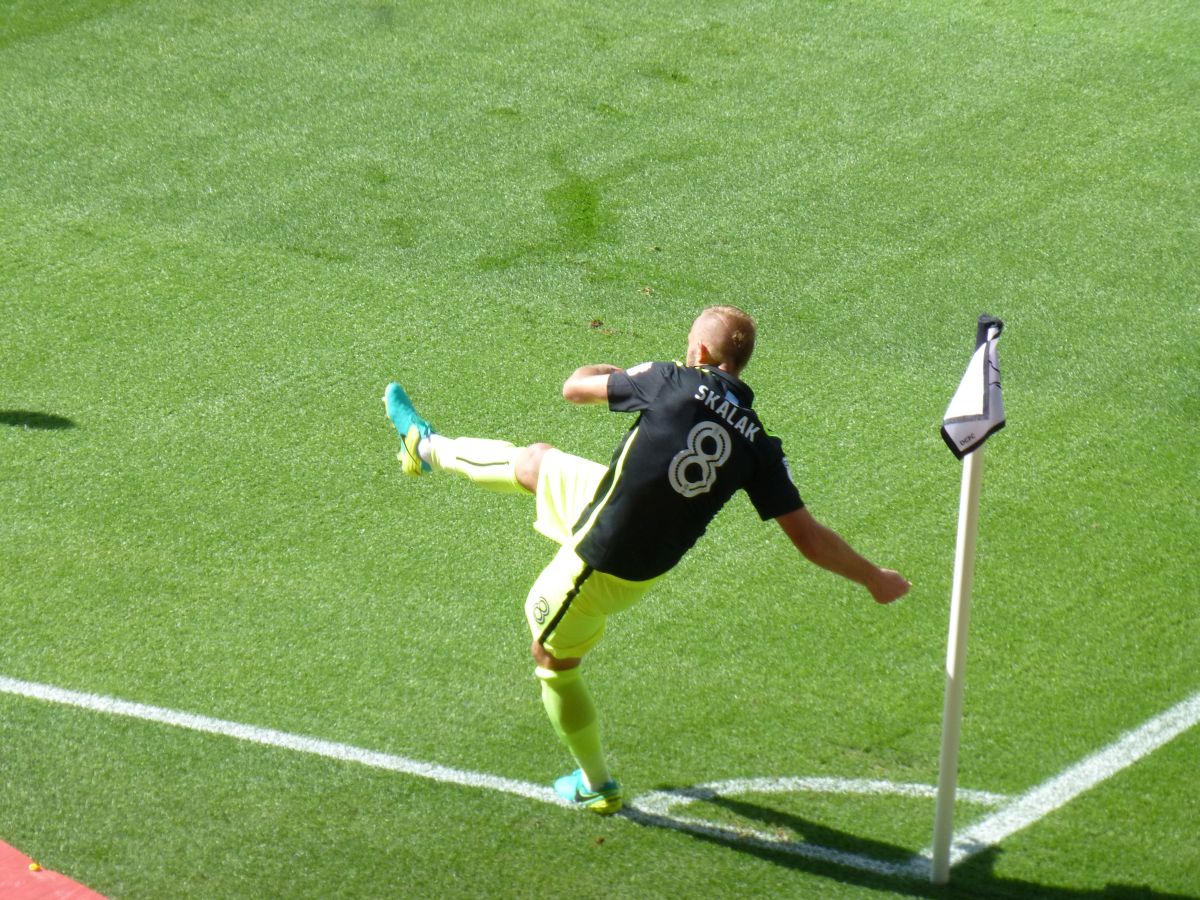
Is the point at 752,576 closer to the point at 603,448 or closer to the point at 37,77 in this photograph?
the point at 603,448

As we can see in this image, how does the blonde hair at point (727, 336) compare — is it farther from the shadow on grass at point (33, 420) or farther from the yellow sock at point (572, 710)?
the shadow on grass at point (33, 420)

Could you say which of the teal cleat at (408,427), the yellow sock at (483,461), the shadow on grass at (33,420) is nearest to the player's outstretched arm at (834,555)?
the yellow sock at (483,461)

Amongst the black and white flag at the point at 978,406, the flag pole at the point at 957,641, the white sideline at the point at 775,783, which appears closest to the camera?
the black and white flag at the point at 978,406

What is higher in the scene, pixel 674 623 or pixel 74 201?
pixel 74 201

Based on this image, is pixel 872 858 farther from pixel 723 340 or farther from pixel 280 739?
pixel 280 739

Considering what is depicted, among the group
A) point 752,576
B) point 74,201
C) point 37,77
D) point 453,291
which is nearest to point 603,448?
point 752,576

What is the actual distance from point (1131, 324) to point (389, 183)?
497 cm

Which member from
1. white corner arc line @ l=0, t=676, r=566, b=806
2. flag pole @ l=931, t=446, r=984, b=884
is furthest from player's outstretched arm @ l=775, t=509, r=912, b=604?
white corner arc line @ l=0, t=676, r=566, b=806

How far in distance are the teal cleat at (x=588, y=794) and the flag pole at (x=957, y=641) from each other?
3.78 ft

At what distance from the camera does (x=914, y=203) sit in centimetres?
990

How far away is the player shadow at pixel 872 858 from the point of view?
4.98m

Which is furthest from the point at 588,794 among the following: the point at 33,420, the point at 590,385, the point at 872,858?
the point at 33,420

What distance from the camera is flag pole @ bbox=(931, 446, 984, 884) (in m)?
4.54

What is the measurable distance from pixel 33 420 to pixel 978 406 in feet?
17.6
